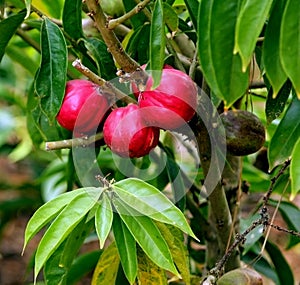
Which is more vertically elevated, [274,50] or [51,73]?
[274,50]

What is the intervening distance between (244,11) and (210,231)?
2.11ft

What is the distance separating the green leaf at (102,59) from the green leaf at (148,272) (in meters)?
0.24

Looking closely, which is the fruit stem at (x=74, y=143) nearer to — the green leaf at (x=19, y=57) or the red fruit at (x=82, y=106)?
the red fruit at (x=82, y=106)

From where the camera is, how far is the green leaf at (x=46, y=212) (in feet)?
2.43

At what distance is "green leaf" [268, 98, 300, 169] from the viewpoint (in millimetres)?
777

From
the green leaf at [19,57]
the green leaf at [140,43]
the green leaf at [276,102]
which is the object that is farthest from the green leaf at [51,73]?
the green leaf at [19,57]

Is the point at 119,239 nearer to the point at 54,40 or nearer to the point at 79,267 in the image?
the point at 54,40

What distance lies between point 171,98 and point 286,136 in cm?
14

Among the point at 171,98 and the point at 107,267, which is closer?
the point at 171,98

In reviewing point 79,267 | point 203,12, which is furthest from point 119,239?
point 79,267

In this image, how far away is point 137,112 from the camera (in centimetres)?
77

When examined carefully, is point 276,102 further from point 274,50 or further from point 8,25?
point 8,25

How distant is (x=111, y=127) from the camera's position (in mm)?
792

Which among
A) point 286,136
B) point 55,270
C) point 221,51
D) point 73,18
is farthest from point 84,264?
point 221,51
